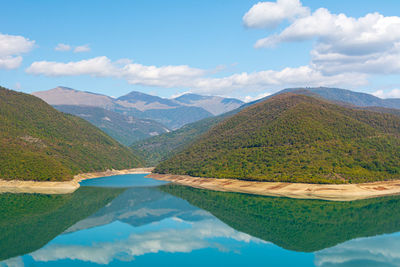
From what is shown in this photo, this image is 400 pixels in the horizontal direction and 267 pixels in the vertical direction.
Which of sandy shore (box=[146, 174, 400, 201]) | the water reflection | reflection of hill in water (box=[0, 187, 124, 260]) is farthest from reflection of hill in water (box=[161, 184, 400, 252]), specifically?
reflection of hill in water (box=[0, 187, 124, 260])

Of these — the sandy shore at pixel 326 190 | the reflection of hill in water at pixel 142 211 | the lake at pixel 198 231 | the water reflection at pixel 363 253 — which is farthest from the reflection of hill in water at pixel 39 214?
the water reflection at pixel 363 253

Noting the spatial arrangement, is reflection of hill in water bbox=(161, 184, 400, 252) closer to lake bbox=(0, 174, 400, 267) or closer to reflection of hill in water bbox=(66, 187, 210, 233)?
lake bbox=(0, 174, 400, 267)

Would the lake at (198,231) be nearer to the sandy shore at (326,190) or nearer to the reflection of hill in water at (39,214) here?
the reflection of hill in water at (39,214)

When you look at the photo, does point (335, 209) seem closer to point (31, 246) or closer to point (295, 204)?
point (295, 204)

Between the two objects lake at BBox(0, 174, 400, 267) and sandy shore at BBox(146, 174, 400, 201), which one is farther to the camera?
sandy shore at BBox(146, 174, 400, 201)

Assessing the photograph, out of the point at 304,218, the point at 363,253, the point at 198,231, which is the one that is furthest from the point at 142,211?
the point at 363,253

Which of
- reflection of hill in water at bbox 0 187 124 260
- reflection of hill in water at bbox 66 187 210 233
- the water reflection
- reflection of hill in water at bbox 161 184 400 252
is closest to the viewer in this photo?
the water reflection

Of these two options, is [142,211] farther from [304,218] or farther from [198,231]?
[304,218]
